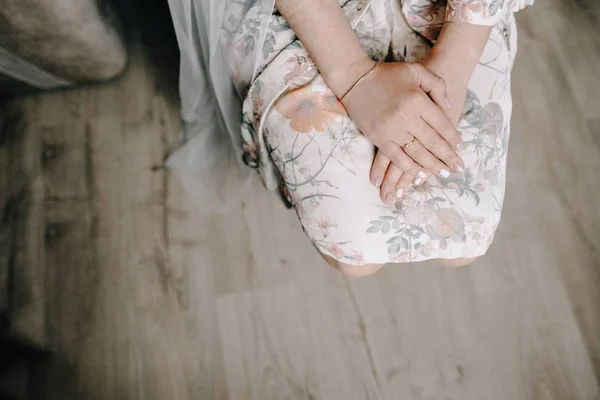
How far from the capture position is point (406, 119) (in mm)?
628

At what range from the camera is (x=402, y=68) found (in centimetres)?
63

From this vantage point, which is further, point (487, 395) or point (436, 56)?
point (487, 395)

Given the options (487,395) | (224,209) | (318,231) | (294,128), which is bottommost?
(487,395)

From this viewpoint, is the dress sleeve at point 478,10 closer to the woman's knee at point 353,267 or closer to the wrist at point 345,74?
the wrist at point 345,74

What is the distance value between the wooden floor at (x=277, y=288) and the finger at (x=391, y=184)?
1.40 feet

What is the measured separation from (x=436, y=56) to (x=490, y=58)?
107mm

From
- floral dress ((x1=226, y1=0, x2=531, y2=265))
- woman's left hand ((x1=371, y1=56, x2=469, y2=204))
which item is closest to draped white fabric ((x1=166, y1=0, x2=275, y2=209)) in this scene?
floral dress ((x1=226, y1=0, x2=531, y2=265))

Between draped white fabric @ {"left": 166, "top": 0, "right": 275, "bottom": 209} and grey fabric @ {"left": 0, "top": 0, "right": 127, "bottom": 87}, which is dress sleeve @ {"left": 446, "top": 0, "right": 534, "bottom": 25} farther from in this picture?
grey fabric @ {"left": 0, "top": 0, "right": 127, "bottom": 87}

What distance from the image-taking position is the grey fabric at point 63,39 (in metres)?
0.87

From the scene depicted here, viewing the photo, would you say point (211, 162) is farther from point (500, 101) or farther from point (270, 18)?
point (500, 101)

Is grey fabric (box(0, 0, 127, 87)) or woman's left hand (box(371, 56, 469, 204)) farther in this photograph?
grey fabric (box(0, 0, 127, 87))

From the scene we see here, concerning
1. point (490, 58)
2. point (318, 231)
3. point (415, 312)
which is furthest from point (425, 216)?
point (415, 312)

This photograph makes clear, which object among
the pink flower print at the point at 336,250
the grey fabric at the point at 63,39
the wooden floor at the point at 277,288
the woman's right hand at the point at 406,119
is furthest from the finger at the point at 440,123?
the grey fabric at the point at 63,39

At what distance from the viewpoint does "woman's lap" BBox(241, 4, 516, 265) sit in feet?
2.06
